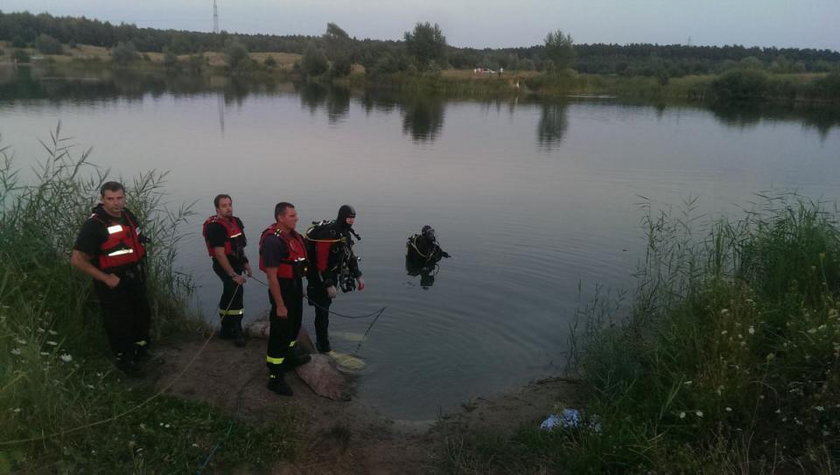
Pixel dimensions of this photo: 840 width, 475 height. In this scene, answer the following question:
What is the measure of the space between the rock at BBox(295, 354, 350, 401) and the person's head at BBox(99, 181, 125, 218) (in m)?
2.28

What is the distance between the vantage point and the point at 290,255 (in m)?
5.56

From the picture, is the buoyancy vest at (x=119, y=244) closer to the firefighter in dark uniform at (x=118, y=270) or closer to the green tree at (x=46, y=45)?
the firefighter in dark uniform at (x=118, y=270)

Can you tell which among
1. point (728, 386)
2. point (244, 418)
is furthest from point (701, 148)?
point (244, 418)

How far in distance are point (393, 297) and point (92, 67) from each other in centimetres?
8282

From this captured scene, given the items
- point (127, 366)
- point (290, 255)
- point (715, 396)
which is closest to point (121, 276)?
point (127, 366)

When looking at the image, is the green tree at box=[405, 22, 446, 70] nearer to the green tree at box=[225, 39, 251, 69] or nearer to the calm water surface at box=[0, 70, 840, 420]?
the green tree at box=[225, 39, 251, 69]

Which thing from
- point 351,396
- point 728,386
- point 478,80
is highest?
point 478,80

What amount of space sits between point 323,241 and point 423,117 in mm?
29616

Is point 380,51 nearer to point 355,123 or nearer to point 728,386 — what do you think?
point 355,123

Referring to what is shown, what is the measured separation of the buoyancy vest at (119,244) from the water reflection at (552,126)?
824 inches

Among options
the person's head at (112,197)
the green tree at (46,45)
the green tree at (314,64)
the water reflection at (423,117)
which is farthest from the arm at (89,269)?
the green tree at (46,45)

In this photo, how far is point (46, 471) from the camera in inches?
156

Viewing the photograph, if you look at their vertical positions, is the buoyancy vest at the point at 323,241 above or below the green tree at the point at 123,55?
below

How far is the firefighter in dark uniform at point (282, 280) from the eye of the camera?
17.9 feet
